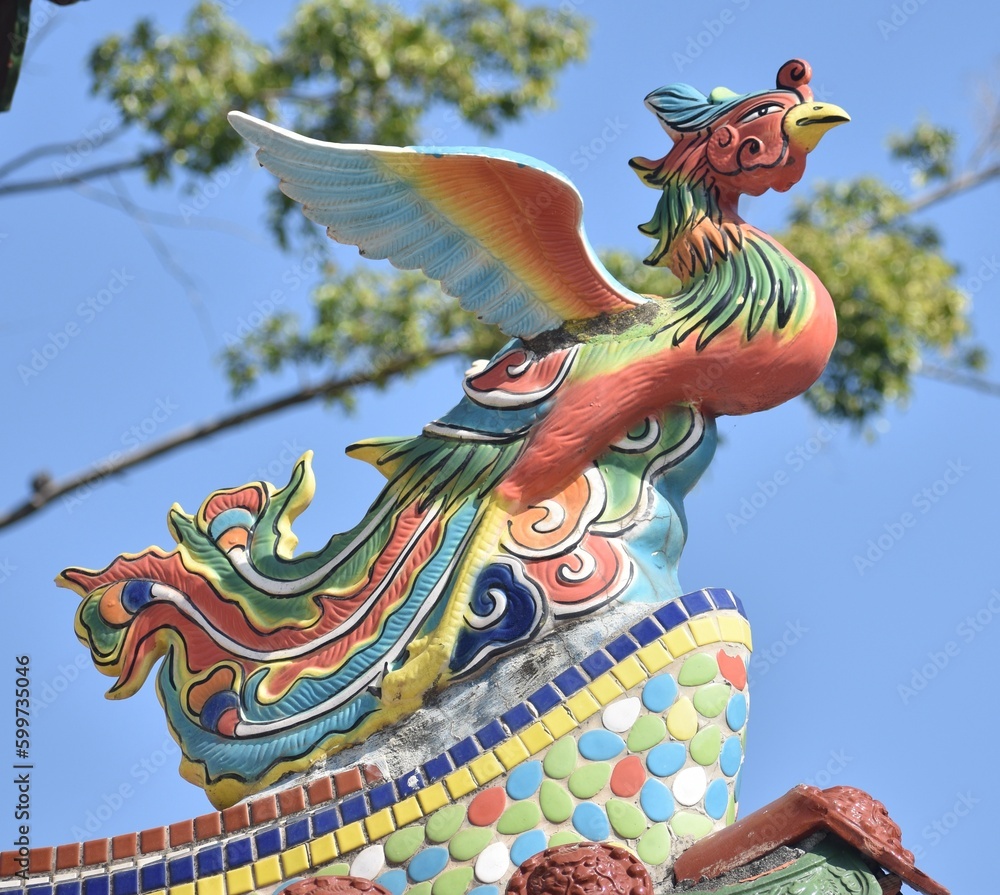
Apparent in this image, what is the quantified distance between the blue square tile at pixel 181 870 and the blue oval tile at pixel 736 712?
1.45 metres

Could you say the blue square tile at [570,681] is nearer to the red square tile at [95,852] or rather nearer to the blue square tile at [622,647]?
the blue square tile at [622,647]

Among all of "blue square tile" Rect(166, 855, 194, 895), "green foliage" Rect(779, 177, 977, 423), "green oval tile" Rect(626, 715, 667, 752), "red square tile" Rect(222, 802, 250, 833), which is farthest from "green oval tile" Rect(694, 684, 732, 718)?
"green foliage" Rect(779, 177, 977, 423)

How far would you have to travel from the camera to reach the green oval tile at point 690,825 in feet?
17.4

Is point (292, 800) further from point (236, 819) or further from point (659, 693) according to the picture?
point (659, 693)

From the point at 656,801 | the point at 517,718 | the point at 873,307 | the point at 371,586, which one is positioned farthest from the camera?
the point at 873,307

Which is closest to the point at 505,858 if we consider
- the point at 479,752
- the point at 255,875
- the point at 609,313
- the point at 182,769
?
the point at 479,752

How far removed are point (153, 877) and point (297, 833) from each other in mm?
385

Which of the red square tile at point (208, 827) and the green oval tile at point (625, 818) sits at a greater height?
the red square tile at point (208, 827)

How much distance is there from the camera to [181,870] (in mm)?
5344

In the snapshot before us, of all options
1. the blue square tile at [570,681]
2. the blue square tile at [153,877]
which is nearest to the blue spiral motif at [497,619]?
the blue square tile at [570,681]

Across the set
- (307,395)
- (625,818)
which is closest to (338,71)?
(307,395)

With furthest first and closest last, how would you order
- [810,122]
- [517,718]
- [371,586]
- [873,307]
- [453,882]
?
1. [873,307]
2. [810,122]
3. [371,586]
4. [517,718]
5. [453,882]

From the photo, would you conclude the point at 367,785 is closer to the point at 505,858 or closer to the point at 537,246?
the point at 505,858

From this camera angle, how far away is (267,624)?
591cm
